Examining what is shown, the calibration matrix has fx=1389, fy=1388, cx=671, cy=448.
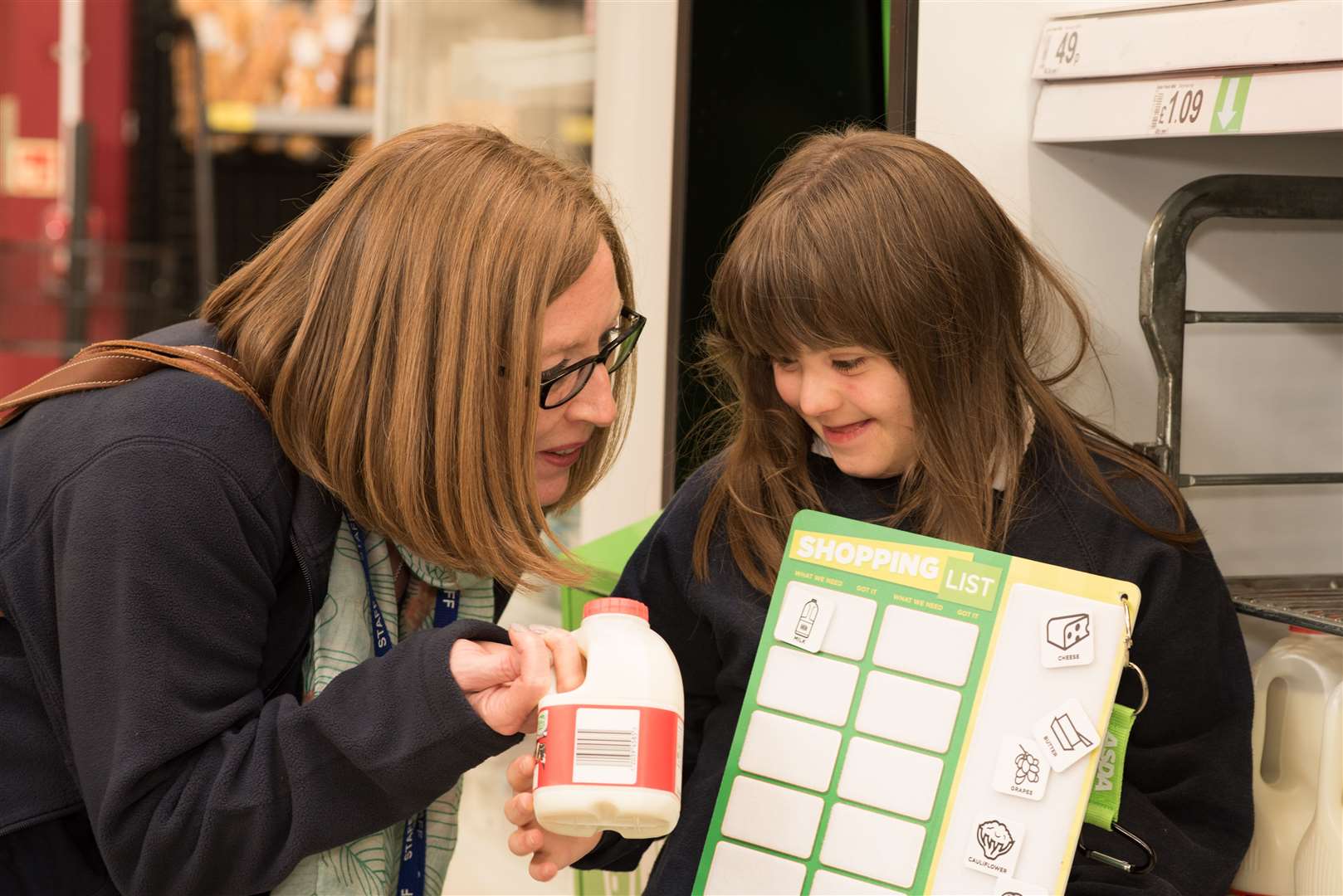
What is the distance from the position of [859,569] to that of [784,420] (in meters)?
0.28

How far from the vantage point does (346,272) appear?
1.43 m

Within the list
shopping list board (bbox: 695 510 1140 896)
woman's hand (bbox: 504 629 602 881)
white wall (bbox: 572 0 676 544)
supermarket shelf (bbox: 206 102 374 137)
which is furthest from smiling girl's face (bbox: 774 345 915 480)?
supermarket shelf (bbox: 206 102 374 137)

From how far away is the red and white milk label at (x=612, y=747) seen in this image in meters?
1.18

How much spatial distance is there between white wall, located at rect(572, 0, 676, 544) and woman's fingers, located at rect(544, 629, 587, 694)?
3.95ft

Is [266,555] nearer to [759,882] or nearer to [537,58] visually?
[759,882]

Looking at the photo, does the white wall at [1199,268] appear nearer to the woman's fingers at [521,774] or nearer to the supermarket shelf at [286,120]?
the woman's fingers at [521,774]

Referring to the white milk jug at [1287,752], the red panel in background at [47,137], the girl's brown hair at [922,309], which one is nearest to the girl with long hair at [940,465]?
the girl's brown hair at [922,309]

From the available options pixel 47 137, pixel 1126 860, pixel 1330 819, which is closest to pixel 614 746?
pixel 1126 860

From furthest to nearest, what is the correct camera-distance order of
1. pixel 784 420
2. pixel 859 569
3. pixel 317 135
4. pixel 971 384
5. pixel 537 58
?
pixel 317 135 → pixel 537 58 → pixel 784 420 → pixel 971 384 → pixel 859 569

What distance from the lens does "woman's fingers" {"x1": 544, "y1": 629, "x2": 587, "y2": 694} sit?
1.25m

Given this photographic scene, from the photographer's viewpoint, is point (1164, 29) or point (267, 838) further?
point (1164, 29)

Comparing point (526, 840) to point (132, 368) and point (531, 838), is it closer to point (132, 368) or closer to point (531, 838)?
point (531, 838)

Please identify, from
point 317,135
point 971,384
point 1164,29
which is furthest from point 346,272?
point 317,135

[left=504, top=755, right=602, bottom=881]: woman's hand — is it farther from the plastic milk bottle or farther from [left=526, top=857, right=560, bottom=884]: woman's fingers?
the plastic milk bottle
